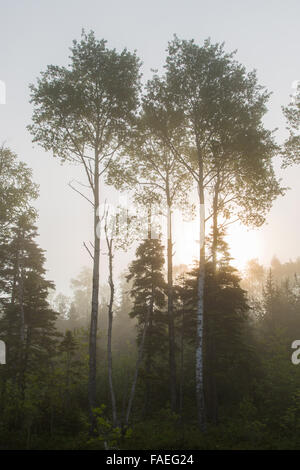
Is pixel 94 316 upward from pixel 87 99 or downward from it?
downward

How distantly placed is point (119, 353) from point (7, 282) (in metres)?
15.7

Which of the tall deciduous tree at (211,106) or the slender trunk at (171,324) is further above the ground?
the tall deciduous tree at (211,106)

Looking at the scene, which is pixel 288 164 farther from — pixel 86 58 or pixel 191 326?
pixel 86 58

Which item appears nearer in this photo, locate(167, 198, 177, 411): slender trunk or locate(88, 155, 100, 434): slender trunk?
locate(88, 155, 100, 434): slender trunk

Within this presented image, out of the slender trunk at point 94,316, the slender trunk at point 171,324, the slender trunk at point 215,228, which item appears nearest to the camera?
the slender trunk at point 94,316

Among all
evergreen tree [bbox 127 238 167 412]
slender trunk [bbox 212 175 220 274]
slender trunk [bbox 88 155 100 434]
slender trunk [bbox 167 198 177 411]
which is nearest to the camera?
slender trunk [bbox 88 155 100 434]

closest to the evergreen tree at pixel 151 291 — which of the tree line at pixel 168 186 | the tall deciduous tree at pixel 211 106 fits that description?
the tree line at pixel 168 186

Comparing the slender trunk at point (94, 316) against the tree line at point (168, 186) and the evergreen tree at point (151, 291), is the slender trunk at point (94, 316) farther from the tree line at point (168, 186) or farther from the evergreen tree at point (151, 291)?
the evergreen tree at point (151, 291)

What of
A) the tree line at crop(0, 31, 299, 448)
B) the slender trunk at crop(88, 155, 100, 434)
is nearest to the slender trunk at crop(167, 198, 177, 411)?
the tree line at crop(0, 31, 299, 448)

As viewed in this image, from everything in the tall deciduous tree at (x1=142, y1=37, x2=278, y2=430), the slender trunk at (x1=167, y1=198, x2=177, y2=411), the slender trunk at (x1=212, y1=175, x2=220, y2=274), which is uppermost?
the tall deciduous tree at (x1=142, y1=37, x2=278, y2=430)

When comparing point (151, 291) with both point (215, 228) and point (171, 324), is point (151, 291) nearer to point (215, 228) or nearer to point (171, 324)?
point (171, 324)

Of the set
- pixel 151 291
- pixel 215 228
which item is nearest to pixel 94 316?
pixel 151 291

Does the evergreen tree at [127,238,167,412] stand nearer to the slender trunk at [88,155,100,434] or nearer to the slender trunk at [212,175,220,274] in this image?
the slender trunk at [212,175,220,274]
